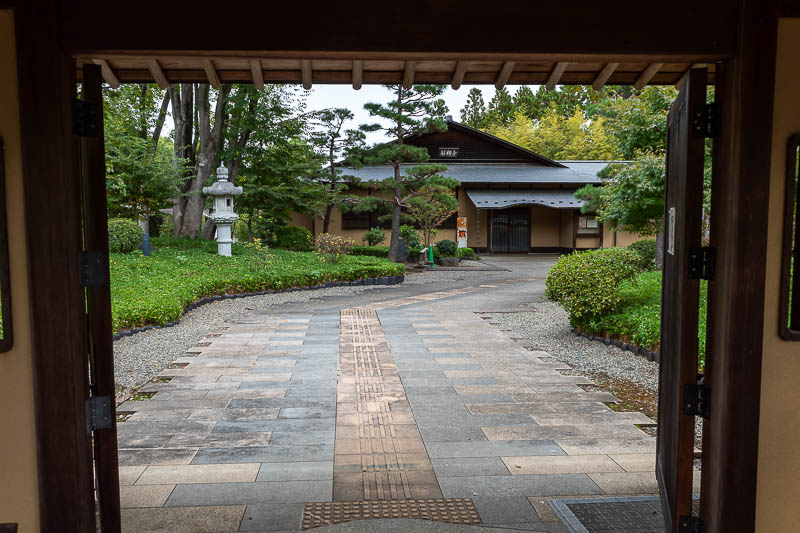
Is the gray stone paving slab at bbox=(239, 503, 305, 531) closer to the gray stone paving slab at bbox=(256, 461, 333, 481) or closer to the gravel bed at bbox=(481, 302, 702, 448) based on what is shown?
the gray stone paving slab at bbox=(256, 461, 333, 481)

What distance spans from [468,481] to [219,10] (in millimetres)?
2980

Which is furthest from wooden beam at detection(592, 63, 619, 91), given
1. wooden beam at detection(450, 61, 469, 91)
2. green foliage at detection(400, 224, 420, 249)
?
green foliage at detection(400, 224, 420, 249)

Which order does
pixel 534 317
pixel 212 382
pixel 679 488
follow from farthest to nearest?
pixel 534 317 → pixel 212 382 → pixel 679 488

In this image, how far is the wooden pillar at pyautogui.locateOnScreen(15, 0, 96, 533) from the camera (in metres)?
2.32

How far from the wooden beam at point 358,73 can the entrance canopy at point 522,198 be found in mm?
20967

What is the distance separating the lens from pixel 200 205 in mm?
20484

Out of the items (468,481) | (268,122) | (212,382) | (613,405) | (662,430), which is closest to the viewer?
(662,430)

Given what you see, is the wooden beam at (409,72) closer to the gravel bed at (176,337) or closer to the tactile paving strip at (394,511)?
the tactile paving strip at (394,511)

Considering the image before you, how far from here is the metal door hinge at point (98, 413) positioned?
256 cm

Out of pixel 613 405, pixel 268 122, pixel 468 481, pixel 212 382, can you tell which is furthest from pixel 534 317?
pixel 268 122

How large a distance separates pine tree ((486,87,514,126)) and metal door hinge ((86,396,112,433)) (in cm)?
4560

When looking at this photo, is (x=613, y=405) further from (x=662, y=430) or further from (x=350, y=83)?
(x=350, y=83)

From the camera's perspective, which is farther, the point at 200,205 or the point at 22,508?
the point at 200,205

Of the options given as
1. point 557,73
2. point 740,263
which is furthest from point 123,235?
point 740,263
